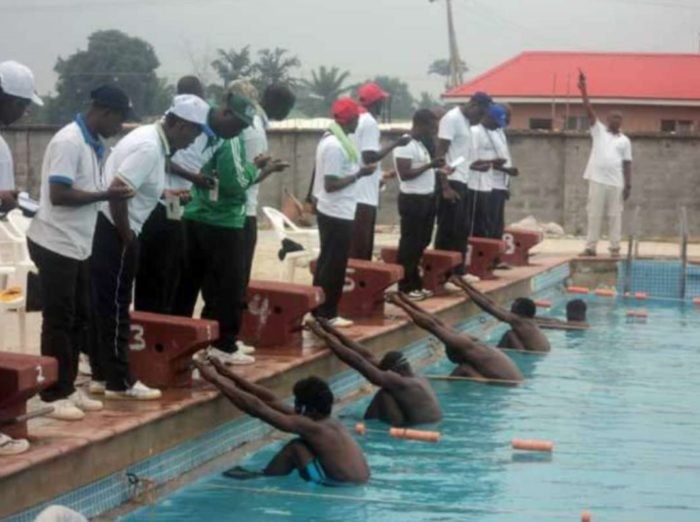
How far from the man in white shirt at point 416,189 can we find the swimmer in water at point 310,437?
17.6ft

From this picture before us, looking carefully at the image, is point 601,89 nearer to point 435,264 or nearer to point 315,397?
point 435,264

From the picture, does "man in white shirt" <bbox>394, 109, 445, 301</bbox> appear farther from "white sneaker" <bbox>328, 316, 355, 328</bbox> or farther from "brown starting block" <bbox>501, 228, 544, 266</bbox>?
"brown starting block" <bbox>501, 228, 544, 266</bbox>

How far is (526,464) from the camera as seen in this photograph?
951 centimetres

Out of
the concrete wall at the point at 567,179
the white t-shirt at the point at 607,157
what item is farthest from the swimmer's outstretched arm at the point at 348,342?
the concrete wall at the point at 567,179

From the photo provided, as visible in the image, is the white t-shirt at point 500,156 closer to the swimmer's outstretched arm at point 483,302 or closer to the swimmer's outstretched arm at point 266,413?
the swimmer's outstretched arm at point 483,302

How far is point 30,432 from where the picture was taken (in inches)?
303

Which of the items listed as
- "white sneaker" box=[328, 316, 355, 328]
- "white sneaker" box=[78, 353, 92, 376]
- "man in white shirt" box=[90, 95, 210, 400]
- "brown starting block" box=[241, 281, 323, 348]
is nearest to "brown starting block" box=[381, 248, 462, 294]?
"white sneaker" box=[328, 316, 355, 328]

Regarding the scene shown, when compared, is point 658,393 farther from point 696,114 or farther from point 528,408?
point 696,114

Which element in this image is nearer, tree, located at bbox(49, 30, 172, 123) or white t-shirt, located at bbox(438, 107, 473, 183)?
white t-shirt, located at bbox(438, 107, 473, 183)

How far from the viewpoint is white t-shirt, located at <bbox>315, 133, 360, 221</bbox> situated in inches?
456

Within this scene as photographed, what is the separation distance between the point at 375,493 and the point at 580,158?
63.5 feet

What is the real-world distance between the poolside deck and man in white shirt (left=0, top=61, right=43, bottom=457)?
0.11m

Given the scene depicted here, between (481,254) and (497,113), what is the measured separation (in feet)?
5.65

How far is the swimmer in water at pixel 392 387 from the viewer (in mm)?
10312
